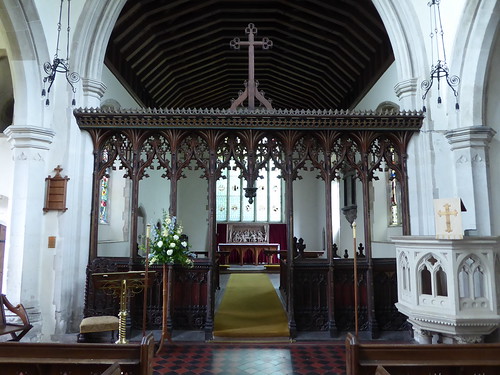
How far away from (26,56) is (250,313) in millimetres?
4372

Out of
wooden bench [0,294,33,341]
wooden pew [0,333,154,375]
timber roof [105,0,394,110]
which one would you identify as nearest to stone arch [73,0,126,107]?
timber roof [105,0,394,110]

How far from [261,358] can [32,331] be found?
2.64 metres

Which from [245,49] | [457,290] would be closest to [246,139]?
[457,290]

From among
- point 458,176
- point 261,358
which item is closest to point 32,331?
point 261,358

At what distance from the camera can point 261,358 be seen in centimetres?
381

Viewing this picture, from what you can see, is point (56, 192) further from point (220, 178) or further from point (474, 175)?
point (474, 175)

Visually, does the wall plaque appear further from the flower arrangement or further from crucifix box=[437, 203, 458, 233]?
crucifix box=[437, 203, 458, 233]

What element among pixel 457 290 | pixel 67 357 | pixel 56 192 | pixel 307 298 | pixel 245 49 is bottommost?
pixel 307 298

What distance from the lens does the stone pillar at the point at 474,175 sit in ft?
14.2

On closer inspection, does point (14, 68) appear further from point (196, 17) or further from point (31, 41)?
point (196, 17)

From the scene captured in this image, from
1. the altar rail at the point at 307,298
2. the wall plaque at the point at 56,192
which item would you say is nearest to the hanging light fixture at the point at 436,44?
the altar rail at the point at 307,298

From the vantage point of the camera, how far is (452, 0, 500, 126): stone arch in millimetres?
4199

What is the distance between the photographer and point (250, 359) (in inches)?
149

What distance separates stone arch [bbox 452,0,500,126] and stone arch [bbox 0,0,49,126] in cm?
494
